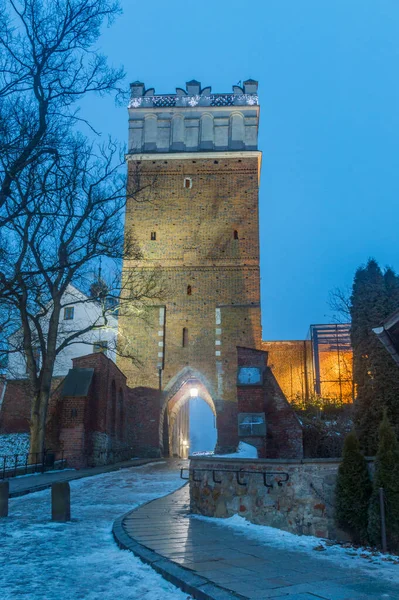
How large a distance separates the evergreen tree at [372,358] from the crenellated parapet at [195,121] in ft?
53.4

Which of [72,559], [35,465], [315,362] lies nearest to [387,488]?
[72,559]

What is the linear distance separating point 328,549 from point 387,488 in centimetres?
94

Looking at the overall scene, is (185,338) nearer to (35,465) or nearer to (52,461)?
(52,461)

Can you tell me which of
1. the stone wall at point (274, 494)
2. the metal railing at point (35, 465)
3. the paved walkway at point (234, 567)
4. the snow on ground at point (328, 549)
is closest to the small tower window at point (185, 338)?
the metal railing at point (35, 465)

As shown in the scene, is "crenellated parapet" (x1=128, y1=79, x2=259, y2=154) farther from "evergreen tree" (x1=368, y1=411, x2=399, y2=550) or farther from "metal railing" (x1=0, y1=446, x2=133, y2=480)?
"evergreen tree" (x1=368, y1=411, x2=399, y2=550)

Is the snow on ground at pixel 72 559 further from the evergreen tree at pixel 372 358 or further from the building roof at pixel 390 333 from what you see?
the evergreen tree at pixel 372 358

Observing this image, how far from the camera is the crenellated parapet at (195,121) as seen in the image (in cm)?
3003

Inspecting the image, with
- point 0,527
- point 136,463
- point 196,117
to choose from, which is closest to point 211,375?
point 136,463

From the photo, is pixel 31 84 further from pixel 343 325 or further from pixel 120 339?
pixel 343 325

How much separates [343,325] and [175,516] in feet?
74.6

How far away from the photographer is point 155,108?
3072 centimetres

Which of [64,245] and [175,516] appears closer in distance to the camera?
[175,516]

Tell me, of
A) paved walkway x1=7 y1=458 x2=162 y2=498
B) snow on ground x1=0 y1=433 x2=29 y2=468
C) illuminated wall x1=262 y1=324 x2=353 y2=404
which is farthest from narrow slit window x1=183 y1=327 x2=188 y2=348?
paved walkway x1=7 y1=458 x2=162 y2=498

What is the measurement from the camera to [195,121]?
3053cm
